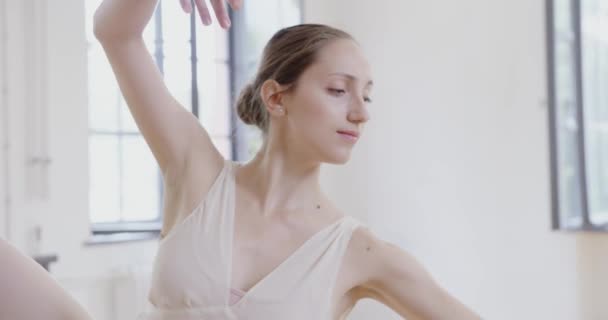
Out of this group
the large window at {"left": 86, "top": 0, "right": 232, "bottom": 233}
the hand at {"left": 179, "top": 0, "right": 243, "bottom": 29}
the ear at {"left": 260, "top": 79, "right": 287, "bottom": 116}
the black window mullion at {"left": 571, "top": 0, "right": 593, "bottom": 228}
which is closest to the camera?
the hand at {"left": 179, "top": 0, "right": 243, "bottom": 29}

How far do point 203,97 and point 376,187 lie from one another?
1.07 metres

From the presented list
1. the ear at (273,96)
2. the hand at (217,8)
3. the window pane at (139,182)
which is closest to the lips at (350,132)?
the ear at (273,96)

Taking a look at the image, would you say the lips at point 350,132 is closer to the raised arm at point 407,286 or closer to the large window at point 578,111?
the raised arm at point 407,286

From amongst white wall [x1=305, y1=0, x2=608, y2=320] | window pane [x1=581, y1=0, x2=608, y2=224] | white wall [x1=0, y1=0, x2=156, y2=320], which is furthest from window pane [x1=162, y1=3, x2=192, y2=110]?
window pane [x1=581, y1=0, x2=608, y2=224]

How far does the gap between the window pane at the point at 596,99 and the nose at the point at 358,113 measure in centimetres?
241

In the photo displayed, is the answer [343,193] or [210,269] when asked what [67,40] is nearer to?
[343,193]

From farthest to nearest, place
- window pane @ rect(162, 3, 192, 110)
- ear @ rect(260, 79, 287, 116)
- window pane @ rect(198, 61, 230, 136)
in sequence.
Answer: window pane @ rect(198, 61, 230, 136), window pane @ rect(162, 3, 192, 110), ear @ rect(260, 79, 287, 116)

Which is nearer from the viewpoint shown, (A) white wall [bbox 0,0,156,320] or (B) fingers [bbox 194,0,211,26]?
(B) fingers [bbox 194,0,211,26]

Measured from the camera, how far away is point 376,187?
4.44 metres

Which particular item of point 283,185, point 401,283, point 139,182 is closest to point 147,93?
point 283,185

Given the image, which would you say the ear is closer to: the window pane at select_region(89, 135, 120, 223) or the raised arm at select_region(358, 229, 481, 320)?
the raised arm at select_region(358, 229, 481, 320)

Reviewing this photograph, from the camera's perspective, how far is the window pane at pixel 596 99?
3.41 meters

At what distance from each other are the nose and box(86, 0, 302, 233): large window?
2.58 meters

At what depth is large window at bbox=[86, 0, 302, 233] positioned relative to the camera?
13.2 ft
